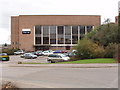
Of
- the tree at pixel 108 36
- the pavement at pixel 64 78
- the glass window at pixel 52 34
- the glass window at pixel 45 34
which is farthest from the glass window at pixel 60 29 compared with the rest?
the pavement at pixel 64 78

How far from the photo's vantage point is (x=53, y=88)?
930 centimetres

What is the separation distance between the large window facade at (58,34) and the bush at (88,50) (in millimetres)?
47262

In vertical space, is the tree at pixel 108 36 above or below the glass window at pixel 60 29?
below

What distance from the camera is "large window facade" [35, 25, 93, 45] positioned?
8000 cm

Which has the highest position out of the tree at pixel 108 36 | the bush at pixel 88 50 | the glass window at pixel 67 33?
the glass window at pixel 67 33

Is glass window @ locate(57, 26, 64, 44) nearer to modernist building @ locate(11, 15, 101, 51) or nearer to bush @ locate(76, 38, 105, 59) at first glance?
modernist building @ locate(11, 15, 101, 51)

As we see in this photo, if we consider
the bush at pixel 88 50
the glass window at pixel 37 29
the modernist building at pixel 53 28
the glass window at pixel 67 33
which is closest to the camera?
the bush at pixel 88 50

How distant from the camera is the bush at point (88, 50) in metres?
31.5

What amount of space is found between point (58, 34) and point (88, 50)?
164 feet

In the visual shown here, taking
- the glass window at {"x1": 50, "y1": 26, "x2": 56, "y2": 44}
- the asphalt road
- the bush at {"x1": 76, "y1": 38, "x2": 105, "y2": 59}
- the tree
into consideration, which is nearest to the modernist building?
the glass window at {"x1": 50, "y1": 26, "x2": 56, "y2": 44}

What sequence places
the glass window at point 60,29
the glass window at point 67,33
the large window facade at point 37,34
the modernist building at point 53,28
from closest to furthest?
1. the modernist building at point 53,28
2. the glass window at point 67,33
3. the large window facade at point 37,34
4. the glass window at point 60,29

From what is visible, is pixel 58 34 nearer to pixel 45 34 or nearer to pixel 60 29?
pixel 60 29

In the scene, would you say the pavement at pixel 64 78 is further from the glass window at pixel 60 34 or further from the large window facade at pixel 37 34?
the large window facade at pixel 37 34

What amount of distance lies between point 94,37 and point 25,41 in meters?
44.4
